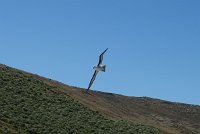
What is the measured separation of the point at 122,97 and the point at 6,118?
166 feet

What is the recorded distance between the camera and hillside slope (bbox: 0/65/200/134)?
7188 centimetres

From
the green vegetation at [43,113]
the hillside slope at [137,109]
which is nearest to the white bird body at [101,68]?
the green vegetation at [43,113]

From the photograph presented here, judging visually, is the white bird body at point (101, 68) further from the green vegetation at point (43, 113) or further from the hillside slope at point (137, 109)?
the hillside slope at point (137, 109)

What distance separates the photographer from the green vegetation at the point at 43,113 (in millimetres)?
52656

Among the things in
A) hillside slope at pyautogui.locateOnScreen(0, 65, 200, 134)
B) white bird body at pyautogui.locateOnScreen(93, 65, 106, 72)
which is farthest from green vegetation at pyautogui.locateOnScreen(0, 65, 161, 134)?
white bird body at pyautogui.locateOnScreen(93, 65, 106, 72)

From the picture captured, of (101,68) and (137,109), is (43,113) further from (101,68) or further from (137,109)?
(137,109)

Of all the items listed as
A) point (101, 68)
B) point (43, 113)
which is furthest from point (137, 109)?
point (43, 113)

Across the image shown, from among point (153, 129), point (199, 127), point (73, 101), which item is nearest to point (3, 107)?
point (73, 101)

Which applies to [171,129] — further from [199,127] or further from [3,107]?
[3,107]

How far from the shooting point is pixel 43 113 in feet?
192

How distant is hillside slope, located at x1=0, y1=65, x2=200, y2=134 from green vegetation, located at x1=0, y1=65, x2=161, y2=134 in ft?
2.57

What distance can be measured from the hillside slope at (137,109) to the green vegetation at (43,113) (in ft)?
2.57

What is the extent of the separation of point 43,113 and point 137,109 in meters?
33.9

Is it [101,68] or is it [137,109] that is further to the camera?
[137,109]
